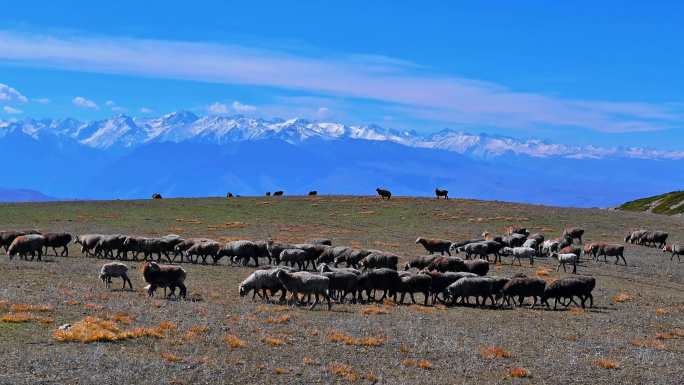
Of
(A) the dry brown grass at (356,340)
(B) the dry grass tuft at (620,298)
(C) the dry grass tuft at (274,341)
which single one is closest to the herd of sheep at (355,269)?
(B) the dry grass tuft at (620,298)

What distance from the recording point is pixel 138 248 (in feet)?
128

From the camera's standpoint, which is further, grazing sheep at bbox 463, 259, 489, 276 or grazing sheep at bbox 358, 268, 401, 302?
grazing sheep at bbox 463, 259, 489, 276

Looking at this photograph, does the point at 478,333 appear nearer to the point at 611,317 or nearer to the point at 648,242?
the point at 611,317

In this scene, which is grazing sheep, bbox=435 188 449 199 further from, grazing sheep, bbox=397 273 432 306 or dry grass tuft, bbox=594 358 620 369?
dry grass tuft, bbox=594 358 620 369

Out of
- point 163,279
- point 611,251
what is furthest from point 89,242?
point 611,251

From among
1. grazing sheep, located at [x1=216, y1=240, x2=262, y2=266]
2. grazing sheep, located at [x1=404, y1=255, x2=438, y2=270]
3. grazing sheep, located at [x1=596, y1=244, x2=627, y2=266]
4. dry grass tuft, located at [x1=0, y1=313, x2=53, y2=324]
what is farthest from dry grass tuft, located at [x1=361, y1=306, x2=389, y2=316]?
grazing sheep, located at [x1=596, y1=244, x2=627, y2=266]

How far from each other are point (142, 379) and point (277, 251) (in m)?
23.2

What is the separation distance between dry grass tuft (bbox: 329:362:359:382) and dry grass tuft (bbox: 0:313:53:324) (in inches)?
345

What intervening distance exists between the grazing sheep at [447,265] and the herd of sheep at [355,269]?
48mm

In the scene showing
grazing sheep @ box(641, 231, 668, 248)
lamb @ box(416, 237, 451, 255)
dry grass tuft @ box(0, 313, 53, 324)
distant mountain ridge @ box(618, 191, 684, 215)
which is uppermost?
distant mountain ridge @ box(618, 191, 684, 215)

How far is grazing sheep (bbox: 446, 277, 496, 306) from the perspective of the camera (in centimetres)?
2722

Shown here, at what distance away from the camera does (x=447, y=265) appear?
1294 inches

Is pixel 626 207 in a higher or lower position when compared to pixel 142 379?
higher

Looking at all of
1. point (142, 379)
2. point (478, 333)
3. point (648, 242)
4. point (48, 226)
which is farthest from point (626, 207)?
point (142, 379)
